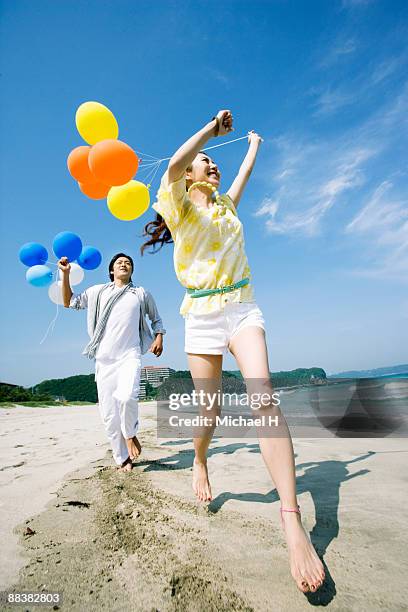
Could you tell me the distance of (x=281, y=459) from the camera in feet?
4.61

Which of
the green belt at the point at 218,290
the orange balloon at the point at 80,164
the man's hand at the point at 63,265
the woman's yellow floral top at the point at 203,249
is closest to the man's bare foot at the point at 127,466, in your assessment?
the woman's yellow floral top at the point at 203,249

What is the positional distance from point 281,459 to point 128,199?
254 centimetres

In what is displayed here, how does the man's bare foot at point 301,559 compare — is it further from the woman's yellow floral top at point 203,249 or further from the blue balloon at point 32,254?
the blue balloon at point 32,254

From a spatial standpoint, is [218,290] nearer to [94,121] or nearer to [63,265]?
[63,265]

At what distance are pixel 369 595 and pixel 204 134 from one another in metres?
1.97

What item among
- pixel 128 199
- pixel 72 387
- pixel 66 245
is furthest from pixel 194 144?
pixel 72 387

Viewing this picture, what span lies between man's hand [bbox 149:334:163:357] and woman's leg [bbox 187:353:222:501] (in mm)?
1369

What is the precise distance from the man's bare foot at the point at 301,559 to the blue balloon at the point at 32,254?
4469 millimetres

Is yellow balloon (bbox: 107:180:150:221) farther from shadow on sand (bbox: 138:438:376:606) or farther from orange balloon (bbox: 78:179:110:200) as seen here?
shadow on sand (bbox: 138:438:376:606)

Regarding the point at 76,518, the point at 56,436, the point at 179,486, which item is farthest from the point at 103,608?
the point at 56,436

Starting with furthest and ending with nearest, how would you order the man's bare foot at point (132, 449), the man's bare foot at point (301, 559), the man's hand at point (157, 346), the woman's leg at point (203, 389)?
the man's hand at point (157, 346), the man's bare foot at point (132, 449), the woman's leg at point (203, 389), the man's bare foot at point (301, 559)

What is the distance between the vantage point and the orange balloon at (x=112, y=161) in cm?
272

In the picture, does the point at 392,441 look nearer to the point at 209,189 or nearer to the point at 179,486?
the point at 179,486

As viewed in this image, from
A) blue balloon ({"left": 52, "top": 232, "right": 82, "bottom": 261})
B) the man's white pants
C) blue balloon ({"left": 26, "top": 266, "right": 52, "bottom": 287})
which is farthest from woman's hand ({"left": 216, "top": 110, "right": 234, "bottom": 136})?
blue balloon ({"left": 26, "top": 266, "right": 52, "bottom": 287})
